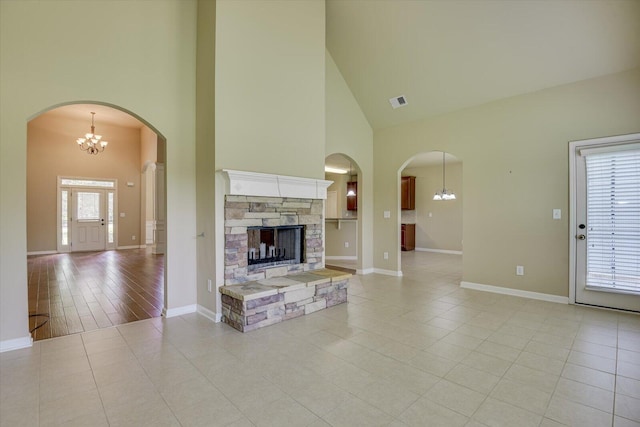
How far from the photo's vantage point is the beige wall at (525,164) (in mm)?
3906

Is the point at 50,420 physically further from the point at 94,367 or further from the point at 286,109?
the point at 286,109

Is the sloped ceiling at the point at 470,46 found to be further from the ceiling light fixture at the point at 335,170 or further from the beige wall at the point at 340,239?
the ceiling light fixture at the point at 335,170

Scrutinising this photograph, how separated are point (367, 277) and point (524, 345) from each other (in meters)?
3.12

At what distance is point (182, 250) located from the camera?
3758mm

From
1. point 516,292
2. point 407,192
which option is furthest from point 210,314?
point 407,192

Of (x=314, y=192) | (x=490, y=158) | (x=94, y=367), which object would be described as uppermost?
(x=490, y=158)

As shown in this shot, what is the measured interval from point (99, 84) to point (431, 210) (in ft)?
30.6

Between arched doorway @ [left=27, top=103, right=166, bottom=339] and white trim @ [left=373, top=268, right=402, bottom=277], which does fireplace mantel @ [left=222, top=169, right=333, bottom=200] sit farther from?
arched doorway @ [left=27, top=103, right=166, bottom=339]

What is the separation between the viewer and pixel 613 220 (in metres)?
3.85

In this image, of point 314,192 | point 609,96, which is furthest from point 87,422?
point 609,96

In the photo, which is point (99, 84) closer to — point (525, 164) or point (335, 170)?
point (525, 164)

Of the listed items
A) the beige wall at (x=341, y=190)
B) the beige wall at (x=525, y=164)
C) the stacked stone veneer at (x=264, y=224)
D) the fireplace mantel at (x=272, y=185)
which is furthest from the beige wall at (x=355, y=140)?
the beige wall at (x=341, y=190)

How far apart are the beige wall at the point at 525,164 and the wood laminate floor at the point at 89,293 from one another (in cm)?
478

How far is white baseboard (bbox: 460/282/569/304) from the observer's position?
4211mm
